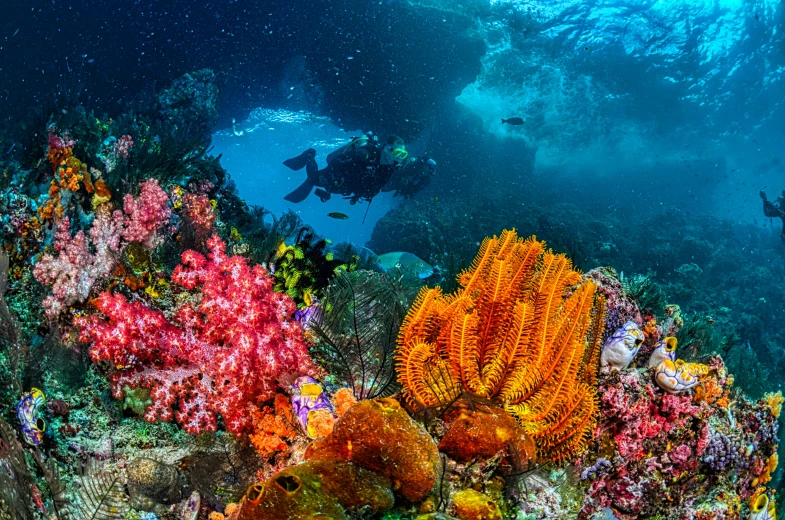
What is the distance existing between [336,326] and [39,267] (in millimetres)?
2790

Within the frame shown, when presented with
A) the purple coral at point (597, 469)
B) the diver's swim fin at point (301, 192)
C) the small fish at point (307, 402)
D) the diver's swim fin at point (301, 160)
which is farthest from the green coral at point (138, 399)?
the diver's swim fin at point (301, 192)

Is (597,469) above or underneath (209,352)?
underneath

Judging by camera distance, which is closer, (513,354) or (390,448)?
(390,448)

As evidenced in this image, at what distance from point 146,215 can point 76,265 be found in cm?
75

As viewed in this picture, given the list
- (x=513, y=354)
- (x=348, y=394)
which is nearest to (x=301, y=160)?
(x=348, y=394)

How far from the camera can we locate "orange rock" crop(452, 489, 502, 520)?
193cm

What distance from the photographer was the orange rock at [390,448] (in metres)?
1.88

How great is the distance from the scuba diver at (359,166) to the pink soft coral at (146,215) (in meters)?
9.33

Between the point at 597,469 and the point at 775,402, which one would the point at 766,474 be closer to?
the point at 775,402

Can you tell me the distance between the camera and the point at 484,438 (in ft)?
7.66

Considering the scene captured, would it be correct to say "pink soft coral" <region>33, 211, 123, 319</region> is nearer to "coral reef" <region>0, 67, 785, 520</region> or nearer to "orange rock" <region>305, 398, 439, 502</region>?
"coral reef" <region>0, 67, 785, 520</region>

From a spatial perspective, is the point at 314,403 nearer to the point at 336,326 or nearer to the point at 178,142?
the point at 336,326

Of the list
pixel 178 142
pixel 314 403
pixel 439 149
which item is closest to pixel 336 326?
pixel 314 403

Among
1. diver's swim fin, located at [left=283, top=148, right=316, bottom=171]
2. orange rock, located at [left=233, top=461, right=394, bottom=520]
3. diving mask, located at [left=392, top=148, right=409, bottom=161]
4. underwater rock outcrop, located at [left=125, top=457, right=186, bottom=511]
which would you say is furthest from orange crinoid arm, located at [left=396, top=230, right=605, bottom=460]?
diver's swim fin, located at [left=283, top=148, right=316, bottom=171]
